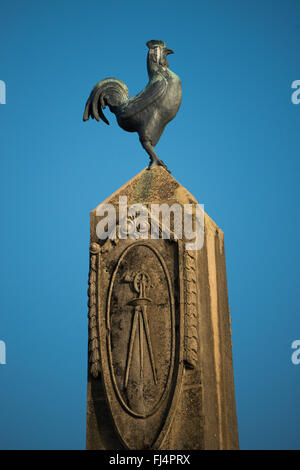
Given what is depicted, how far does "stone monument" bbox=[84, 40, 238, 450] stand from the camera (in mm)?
5914

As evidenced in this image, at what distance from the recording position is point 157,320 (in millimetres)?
6211

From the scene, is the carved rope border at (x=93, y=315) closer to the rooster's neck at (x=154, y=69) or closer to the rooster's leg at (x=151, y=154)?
the rooster's leg at (x=151, y=154)

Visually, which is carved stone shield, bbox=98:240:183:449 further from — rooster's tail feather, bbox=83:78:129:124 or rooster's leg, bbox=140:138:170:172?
rooster's tail feather, bbox=83:78:129:124

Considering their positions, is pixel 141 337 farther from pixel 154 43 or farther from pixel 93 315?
pixel 154 43

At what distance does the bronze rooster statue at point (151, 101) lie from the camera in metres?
7.15

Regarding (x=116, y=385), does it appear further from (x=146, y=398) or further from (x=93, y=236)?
(x=93, y=236)

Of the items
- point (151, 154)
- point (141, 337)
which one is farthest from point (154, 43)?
point (141, 337)

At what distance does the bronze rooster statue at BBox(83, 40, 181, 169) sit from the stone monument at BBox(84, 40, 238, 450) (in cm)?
3

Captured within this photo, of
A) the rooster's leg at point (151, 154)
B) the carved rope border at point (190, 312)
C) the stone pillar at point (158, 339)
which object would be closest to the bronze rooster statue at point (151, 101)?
the rooster's leg at point (151, 154)

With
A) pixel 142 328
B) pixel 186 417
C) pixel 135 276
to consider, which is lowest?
pixel 186 417

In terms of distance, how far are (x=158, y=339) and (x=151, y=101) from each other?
2712 millimetres

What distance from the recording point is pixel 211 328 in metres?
6.37
